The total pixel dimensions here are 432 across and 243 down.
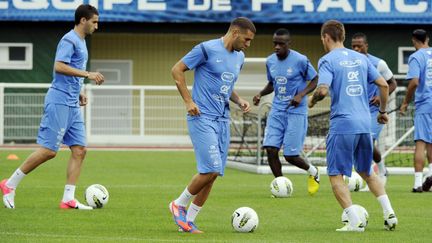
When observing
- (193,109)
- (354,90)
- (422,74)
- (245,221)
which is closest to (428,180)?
(422,74)

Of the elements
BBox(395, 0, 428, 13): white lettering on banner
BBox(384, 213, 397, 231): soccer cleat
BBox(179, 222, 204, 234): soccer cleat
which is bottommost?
BBox(179, 222, 204, 234): soccer cleat

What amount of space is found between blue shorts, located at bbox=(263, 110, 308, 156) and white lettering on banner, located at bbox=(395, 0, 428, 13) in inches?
678

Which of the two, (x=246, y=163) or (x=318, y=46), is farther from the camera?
(x=318, y=46)

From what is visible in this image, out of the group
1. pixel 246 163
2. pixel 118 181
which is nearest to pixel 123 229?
pixel 118 181

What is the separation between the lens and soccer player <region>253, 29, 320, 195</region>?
17.0m

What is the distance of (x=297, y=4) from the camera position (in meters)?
33.6

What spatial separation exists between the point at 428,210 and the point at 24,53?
2239 centimetres

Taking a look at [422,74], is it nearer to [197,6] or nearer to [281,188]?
[281,188]

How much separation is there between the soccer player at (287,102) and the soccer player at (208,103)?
5263 millimetres

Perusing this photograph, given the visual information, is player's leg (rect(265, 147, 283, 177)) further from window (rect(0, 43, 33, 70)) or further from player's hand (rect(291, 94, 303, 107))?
window (rect(0, 43, 33, 70))

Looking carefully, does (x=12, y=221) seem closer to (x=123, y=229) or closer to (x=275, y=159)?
(x=123, y=229)

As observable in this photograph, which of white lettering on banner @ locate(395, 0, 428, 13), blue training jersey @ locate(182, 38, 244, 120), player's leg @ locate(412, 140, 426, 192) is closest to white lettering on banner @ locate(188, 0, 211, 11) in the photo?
white lettering on banner @ locate(395, 0, 428, 13)

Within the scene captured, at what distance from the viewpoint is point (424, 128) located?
56.7ft

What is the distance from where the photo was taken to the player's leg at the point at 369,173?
11695 mm
